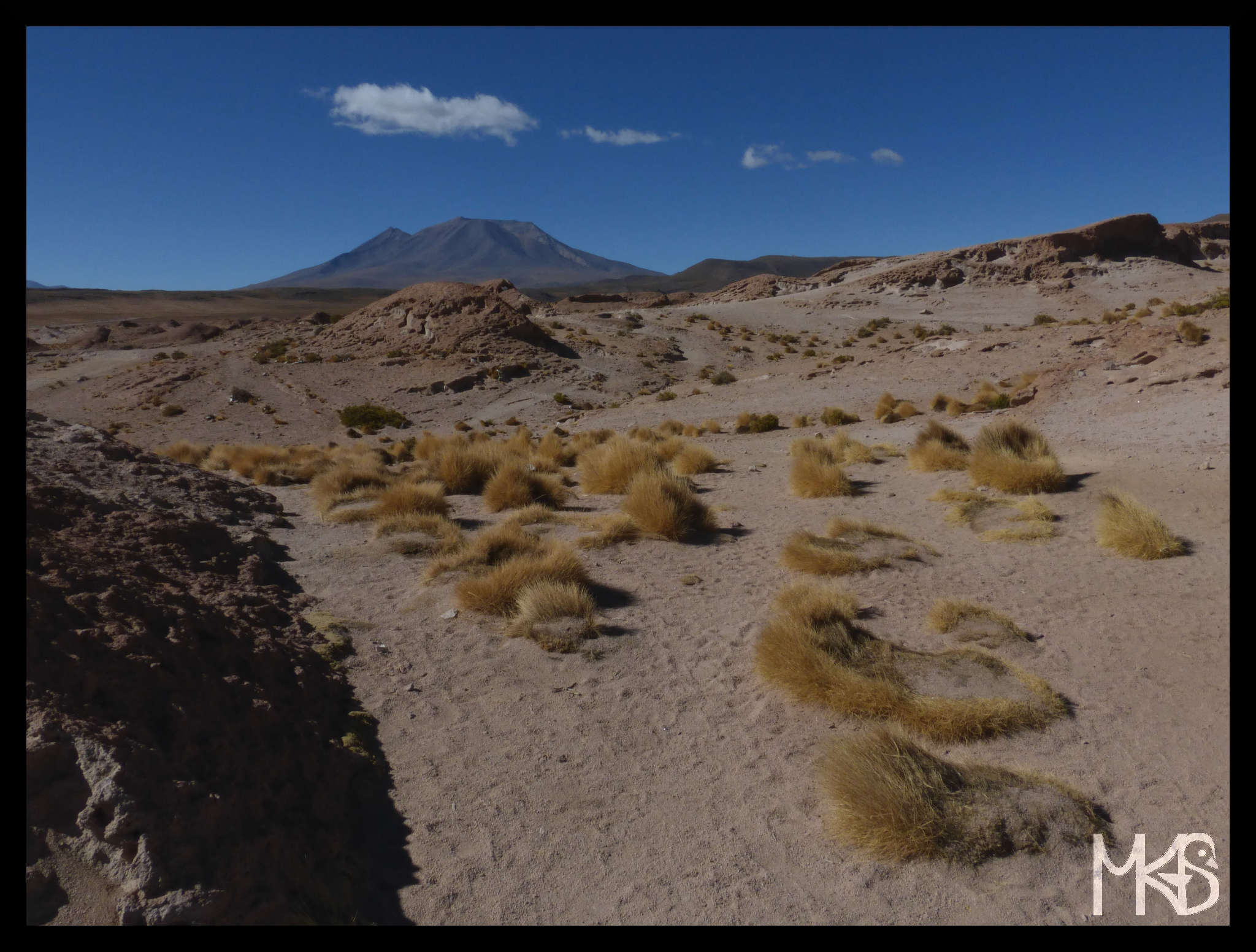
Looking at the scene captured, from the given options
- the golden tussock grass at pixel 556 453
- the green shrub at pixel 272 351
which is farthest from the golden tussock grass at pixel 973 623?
the green shrub at pixel 272 351

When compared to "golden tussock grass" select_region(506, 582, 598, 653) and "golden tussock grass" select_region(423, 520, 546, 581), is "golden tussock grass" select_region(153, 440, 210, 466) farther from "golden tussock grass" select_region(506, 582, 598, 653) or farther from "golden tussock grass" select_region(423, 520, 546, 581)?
"golden tussock grass" select_region(506, 582, 598, 653)

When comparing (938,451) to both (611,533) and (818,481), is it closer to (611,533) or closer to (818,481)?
(818,481)

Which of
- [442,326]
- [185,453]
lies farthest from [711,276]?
[185,453]

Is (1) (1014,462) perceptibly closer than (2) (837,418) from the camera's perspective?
Yes

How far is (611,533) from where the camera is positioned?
7969 mm

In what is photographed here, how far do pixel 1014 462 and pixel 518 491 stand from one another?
638cm

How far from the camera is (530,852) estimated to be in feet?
10.6

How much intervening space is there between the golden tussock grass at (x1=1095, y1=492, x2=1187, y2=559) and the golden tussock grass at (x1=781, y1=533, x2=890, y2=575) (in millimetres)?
2023

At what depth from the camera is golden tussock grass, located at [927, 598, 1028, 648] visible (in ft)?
16.9

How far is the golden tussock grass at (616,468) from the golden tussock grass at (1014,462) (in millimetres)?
4388

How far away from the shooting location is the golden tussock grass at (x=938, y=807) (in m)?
3.05
